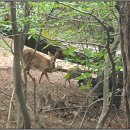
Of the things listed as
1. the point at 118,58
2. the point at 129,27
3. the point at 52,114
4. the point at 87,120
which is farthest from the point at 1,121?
the point at 129,27

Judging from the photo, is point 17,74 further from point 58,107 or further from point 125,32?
point 58,107

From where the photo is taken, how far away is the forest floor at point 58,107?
23.7 ft

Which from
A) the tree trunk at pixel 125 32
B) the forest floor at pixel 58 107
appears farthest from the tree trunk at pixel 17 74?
the tree trunk at pixel 125 32

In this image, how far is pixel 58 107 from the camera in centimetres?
851

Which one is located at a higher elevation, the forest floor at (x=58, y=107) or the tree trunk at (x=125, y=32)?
the tree trunk at (x=125, y=32)

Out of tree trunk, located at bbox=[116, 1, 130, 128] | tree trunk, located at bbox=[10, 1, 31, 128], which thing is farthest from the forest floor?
tree trunk, located at bbox=[116, 1, 130, 128]

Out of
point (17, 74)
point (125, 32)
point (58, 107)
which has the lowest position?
point (58, 107)

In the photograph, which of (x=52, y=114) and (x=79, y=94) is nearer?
(x=52, y=114)

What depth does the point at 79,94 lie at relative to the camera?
1084 centimetres

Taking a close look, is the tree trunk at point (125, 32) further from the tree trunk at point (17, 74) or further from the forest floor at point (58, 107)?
the forest floor at point (58, 107)

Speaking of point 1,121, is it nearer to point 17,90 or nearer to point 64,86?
point 17,90

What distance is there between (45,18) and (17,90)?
117 cm

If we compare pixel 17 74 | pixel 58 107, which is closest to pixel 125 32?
pixel 17 74

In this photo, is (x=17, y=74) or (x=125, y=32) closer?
(x=125, y=32)
